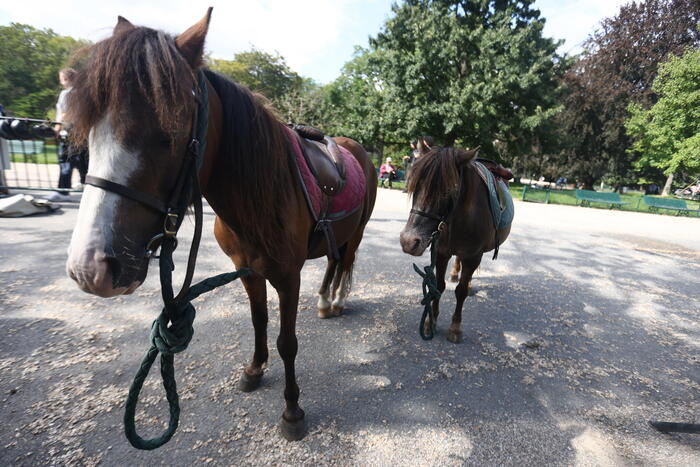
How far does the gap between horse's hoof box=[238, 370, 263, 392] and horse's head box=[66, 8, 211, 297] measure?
5.14 ft

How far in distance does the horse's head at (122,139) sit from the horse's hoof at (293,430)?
145cm

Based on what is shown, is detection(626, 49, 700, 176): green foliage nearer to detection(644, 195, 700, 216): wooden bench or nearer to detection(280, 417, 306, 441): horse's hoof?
detection(644, 195, 700, 216): wooden bench

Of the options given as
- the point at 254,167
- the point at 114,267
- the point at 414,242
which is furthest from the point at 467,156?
the point at 114,267

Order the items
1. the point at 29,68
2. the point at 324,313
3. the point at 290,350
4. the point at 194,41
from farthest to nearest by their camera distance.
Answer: the point at 29,68
the point at 324,313
the point at 290,350
the point at 194,41

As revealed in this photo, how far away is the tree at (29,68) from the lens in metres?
8.70

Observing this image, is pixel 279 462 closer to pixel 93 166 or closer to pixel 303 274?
pixel 93 166

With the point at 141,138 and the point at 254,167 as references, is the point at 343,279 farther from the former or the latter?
the point at 141,138

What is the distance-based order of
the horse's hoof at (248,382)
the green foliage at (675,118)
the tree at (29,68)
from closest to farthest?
the horse's hoof at (248,382)
the tree at (29,68)
the green foliage at (675,118)

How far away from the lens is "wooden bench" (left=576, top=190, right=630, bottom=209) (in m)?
16.0

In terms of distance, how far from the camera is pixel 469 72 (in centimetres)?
1748

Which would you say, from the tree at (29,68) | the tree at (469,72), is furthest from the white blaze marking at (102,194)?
the tree at (469,72)

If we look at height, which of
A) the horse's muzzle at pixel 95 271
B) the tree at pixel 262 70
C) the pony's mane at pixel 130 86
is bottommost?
the horse's muzzle at pixel 95 271

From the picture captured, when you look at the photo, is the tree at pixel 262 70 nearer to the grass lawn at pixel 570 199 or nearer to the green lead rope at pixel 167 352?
the grass lawn at pixel 570 199

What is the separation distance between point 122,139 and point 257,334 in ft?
5.82
